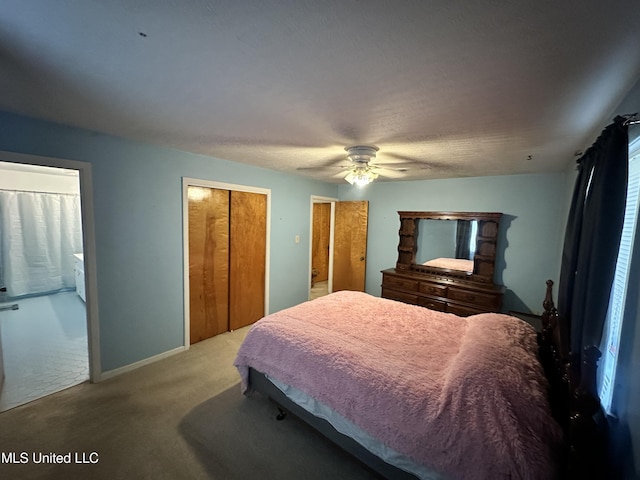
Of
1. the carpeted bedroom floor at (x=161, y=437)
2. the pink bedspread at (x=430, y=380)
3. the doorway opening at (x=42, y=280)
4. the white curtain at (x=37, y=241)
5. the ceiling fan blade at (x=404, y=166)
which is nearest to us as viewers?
the pink bedspread at (x=430, y=380)

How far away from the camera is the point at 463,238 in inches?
142

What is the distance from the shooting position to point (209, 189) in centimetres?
312

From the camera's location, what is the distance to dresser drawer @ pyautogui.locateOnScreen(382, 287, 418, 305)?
12.2 feet

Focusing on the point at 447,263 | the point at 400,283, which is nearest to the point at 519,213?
the point at 447,263

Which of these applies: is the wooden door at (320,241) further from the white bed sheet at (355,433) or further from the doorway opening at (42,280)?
the white bed sheet at (355,433)

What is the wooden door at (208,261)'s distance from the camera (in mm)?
3057

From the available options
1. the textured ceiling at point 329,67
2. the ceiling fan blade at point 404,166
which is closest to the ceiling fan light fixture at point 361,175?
the textured ceiling at point 329,67

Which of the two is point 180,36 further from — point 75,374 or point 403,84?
point 75,374

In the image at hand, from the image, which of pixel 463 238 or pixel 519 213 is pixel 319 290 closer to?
pixel 463 238

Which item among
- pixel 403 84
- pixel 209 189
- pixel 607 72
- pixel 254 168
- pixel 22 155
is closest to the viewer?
pixel 607 72

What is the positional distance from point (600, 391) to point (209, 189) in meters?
3.62

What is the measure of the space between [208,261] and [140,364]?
1254 mm

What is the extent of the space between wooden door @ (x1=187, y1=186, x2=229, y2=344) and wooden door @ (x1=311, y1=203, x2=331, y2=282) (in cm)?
288

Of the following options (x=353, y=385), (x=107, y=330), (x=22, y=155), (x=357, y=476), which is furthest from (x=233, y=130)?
(x=357, y=476)
